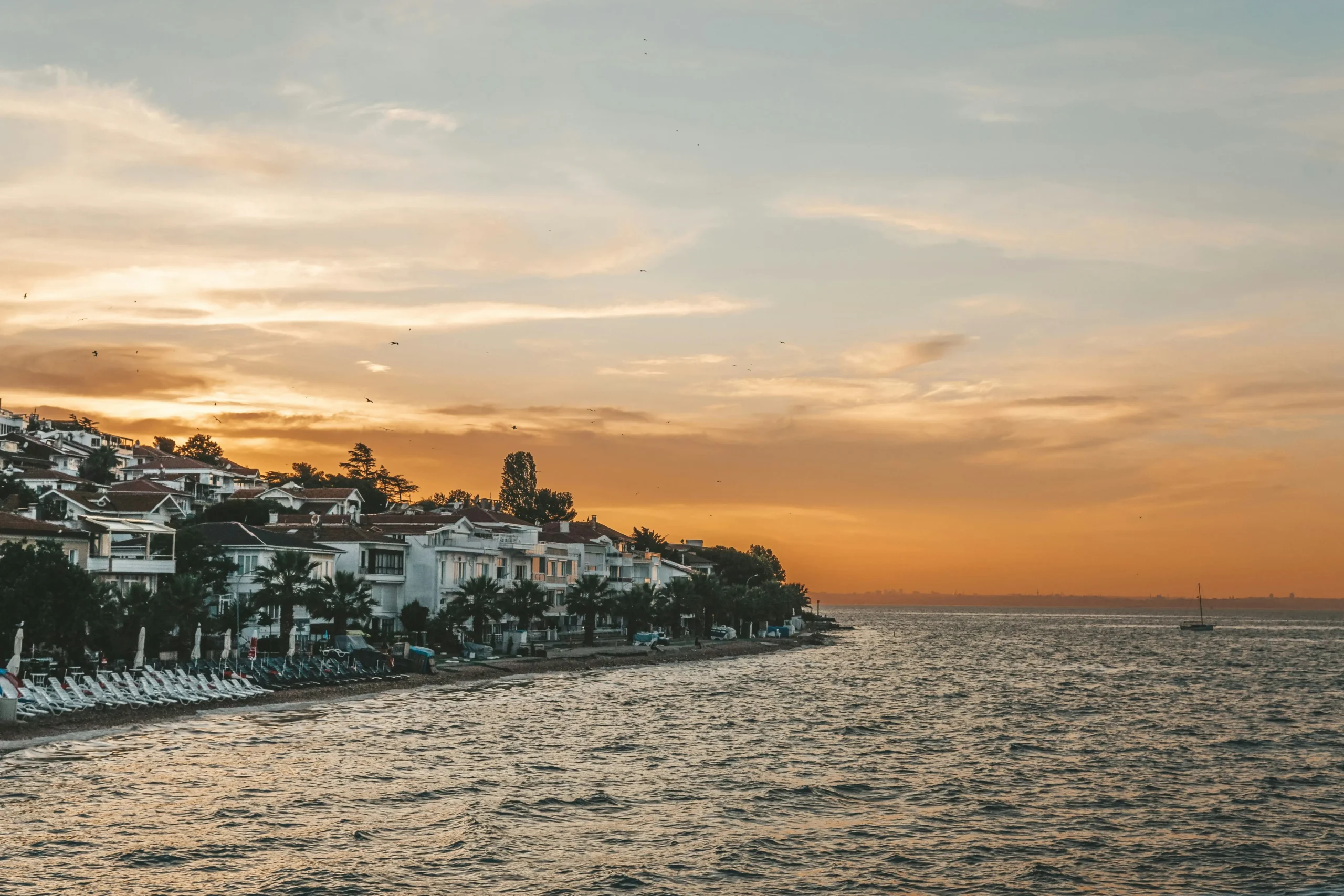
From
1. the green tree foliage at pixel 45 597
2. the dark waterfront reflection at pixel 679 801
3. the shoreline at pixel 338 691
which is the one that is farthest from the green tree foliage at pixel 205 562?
the green tree foliage at pixel 45 597

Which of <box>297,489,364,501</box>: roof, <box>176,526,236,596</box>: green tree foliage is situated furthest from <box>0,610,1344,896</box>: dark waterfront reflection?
<box>297,489,364,501</box>: roof

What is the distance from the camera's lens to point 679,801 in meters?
42.6

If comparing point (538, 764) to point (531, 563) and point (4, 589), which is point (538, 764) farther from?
point (531, 563)

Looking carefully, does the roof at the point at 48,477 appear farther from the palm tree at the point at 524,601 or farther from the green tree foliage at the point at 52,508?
the palm tree at the point at 524,601

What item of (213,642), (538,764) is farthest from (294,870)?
(213,642)

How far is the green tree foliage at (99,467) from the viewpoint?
171375mm

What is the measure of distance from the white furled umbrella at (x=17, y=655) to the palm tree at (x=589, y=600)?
210ft

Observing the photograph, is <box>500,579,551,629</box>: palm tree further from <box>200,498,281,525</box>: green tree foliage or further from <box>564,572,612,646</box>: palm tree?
<box>200,498,281,525</box>: green tree foliage

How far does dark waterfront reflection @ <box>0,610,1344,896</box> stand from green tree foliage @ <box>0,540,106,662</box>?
870cm

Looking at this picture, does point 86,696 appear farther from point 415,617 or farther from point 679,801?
point 415,617

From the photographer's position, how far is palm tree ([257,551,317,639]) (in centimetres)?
7962

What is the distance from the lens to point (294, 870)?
3131cm

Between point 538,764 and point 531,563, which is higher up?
point 531,563

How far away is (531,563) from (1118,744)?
2933 inches
